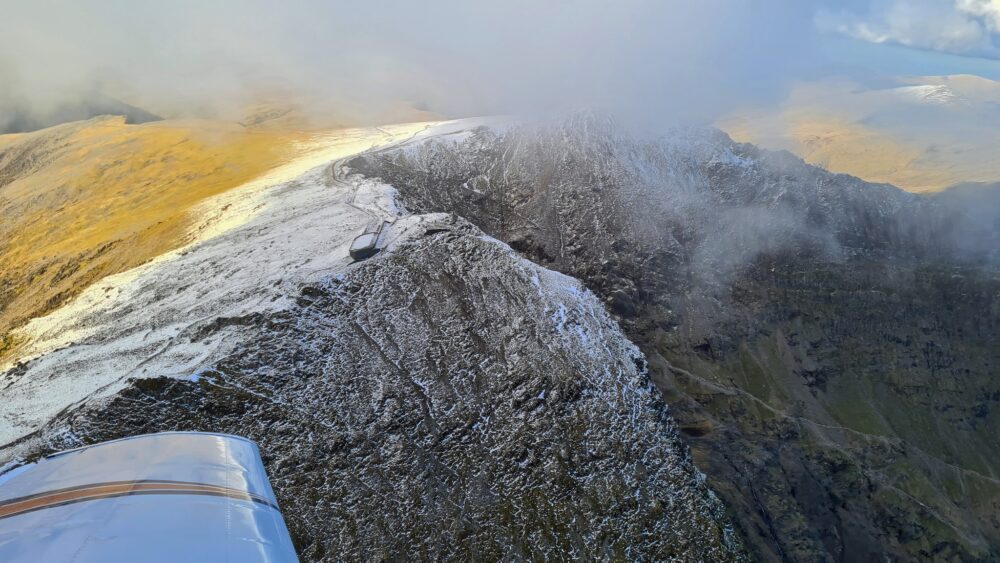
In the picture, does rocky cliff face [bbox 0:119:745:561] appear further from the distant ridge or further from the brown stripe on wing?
the distant ridge

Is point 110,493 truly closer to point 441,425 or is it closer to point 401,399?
point 441,425

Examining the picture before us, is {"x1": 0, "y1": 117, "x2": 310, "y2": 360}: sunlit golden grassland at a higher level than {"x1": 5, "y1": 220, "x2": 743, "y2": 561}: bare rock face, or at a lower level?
higher

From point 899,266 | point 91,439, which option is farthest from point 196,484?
point 899,266

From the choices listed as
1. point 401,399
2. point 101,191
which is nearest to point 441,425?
point 401,399

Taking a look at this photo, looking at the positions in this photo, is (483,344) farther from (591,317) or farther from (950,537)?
(950,537)

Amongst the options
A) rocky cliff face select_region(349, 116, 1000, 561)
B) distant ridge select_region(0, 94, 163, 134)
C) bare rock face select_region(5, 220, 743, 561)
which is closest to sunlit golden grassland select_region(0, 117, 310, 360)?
distant ridge select_region(0, 94, 163, 134)

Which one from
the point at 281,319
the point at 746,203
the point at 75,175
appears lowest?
the point at 746,203

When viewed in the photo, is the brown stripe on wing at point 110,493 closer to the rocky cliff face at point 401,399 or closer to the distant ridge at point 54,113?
the rocky cliff face at point 401,399
